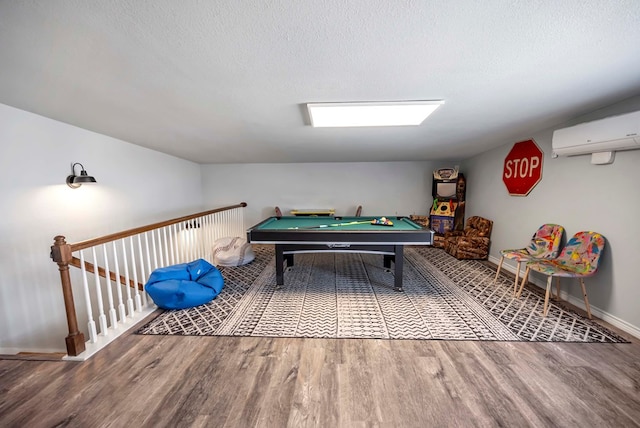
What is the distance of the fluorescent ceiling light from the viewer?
209 centimetres

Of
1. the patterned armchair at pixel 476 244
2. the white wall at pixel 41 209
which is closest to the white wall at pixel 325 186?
the patterned armchair at pixel 476 244

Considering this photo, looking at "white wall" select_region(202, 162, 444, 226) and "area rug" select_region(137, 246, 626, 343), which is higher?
"white wall" select_region(202, 162, 444, 226)

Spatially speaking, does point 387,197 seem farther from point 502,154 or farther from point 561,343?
point 561,343

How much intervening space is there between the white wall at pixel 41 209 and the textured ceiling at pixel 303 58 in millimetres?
295

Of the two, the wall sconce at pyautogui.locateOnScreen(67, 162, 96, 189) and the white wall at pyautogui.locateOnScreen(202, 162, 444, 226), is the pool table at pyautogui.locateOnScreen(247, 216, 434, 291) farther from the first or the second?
the white wall at pyautogui.locateOnScreen(202, 162, 444, 226)

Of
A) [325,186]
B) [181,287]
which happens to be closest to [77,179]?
[181,287]

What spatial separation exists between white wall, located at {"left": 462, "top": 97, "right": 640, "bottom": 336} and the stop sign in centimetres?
8

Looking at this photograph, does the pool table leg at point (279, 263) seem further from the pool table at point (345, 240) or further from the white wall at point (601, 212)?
the white wall at point (601, 212)

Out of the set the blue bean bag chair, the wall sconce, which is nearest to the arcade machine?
the blue bean bag chair

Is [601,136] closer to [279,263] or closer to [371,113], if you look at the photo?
[371,113]

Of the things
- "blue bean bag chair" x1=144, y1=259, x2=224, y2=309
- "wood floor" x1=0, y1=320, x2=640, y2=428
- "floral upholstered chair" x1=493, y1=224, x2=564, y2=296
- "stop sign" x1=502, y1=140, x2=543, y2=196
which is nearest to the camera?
"wood floor" x1=0, y1=320, x2=640, y2=428

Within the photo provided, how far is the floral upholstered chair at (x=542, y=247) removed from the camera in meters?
2.67

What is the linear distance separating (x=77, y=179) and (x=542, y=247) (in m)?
5.39

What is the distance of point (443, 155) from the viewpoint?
15.4 feet
